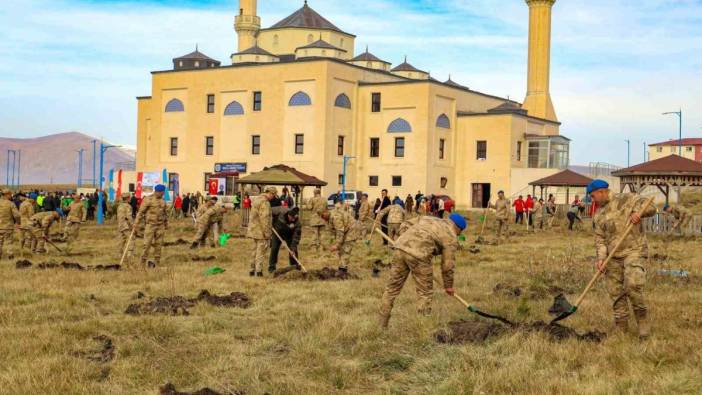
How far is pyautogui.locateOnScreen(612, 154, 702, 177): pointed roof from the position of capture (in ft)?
92.4

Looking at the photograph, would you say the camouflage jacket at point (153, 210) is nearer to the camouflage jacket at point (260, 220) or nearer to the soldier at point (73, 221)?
the camouflage jacket at point (260, 220)

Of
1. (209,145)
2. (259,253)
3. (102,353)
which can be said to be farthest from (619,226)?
(209,145)

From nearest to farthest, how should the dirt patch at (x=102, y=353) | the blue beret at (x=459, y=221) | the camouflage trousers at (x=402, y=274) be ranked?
the dirt patch at (x=102, y=353)
the camouflage trousers at (x=402, y=274)
the blue beret at (x=459, y=221)

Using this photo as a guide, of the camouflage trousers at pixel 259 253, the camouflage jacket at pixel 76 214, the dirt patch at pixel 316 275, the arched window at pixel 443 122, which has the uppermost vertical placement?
the arched window at pixel 443 122

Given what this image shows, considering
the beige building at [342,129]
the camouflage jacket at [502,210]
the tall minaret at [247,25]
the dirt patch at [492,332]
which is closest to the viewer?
the dirt patch at [492,332]

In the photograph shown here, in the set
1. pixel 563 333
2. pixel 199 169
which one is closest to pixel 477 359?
pixel 563 333

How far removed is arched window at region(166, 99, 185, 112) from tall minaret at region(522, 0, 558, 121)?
2481cm

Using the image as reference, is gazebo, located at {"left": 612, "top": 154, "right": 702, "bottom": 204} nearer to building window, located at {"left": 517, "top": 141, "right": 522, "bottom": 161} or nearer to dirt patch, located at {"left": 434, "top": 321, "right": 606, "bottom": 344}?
dirt patch, located at {"left": 434, "top": 321, "right": 606, "bottom": 344}

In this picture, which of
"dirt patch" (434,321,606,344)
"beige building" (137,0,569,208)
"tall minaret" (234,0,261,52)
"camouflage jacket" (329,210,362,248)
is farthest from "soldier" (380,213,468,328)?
"tall minaret" (234,0,261,52)

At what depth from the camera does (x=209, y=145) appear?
192ft

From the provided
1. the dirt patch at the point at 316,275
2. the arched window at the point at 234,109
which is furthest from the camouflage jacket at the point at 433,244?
the arched window at the point at 234,109

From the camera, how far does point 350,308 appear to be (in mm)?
12438

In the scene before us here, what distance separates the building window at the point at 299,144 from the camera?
54406 mm

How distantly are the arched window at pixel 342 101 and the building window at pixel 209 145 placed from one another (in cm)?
930
